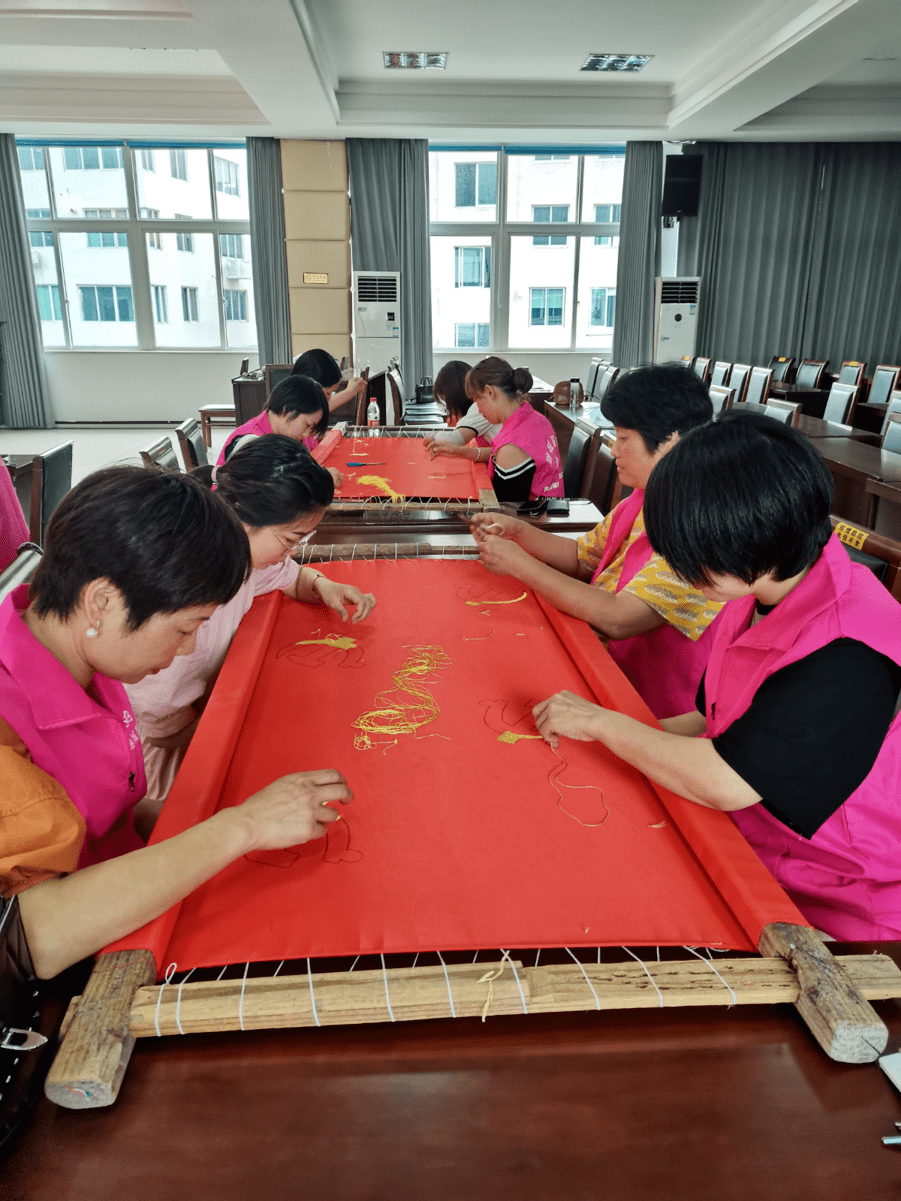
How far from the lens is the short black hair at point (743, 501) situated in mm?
845

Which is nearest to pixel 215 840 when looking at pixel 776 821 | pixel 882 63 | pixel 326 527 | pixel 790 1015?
pixel 790 1015

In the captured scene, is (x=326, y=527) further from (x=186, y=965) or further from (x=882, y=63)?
(x=882, y=63)

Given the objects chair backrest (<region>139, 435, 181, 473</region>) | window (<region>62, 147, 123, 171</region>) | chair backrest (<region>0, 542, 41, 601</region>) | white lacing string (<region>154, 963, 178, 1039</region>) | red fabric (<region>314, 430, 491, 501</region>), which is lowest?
white lacing string (<region>154, 963, 178, 1039</region>)

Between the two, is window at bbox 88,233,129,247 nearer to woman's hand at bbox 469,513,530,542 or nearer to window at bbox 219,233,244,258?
window at bbox 219,233,244,258

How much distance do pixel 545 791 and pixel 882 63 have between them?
24.2 feet

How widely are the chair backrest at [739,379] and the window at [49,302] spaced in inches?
273

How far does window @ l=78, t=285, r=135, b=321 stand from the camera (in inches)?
340

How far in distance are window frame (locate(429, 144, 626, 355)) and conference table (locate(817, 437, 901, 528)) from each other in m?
5.29

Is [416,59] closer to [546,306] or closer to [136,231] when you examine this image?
[546,306]

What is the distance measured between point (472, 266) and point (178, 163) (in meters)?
3.17

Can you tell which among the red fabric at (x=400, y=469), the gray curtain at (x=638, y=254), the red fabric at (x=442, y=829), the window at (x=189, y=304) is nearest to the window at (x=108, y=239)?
the window at (x=189, y=304)

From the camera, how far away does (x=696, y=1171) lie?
558 mm

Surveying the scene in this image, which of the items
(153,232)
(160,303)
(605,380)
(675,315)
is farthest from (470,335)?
(153,232)

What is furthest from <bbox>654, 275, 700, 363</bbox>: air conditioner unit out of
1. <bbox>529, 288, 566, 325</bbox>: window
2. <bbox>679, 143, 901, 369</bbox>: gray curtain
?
A: <bbox>529, 288, 566, 325</bbox>: window
